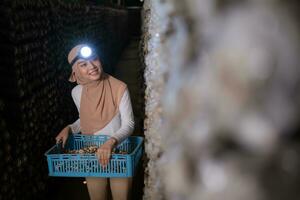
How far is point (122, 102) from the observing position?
287 centimetres

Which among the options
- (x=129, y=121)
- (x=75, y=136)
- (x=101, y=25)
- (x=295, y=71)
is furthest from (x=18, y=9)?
(x=101, y=25)

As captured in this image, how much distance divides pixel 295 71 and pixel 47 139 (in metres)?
3.82

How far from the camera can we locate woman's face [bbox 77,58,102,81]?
286cm

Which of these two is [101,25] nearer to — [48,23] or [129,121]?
[48,23]

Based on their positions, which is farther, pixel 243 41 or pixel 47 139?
pixel 47 139

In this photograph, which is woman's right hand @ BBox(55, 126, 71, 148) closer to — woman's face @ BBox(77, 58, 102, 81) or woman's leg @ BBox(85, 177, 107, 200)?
woman's leg @ BBox(85, 177, 107, 200)

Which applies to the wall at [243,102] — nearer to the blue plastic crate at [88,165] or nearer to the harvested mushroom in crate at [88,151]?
the blue plastic crate at [88,165]

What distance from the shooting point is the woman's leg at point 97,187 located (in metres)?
2.85

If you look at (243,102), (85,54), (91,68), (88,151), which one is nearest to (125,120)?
(88,151)

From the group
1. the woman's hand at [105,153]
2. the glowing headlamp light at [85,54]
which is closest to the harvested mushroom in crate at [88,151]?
the woman's hand at [105,153]

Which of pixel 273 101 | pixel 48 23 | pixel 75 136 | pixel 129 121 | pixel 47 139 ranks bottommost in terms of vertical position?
pixel 47 139

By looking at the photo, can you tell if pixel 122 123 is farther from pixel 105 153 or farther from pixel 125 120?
pixel 105 153

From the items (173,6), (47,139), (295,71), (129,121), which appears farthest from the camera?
(47,139)

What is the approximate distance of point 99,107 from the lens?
2912 millimetres
